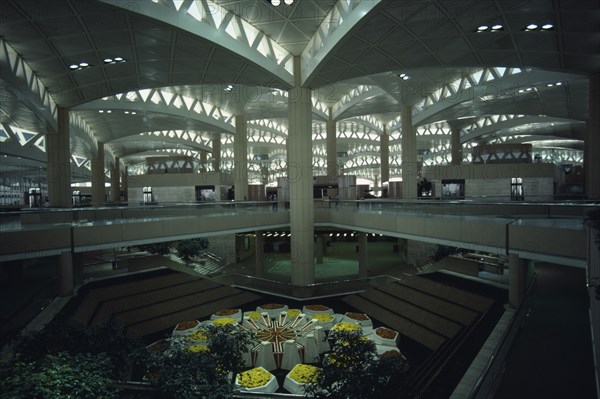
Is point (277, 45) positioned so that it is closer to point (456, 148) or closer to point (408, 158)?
point (408, 158)

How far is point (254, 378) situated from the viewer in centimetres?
1095

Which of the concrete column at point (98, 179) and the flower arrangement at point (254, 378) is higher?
the concrete column at point (98, 179)

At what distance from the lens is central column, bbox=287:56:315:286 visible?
784 inches

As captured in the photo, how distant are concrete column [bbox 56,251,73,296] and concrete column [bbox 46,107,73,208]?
8.37 m

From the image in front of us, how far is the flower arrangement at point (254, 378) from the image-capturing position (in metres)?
10.3

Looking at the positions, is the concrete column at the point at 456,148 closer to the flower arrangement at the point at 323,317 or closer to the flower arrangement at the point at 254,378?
the flower arrangement at the point at 323,317

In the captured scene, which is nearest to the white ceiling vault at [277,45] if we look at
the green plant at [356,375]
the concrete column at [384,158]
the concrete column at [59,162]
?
the concrete column at [59,162]

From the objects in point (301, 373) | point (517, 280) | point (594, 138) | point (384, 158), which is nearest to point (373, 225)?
point (517, 280)

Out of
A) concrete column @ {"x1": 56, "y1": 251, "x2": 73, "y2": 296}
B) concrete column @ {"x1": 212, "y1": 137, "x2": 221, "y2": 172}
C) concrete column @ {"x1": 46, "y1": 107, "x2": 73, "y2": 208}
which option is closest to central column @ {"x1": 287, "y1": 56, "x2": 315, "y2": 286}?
concrete column @ {"x1": 56, "y1": 251, "x2": 73, "y2": 296}

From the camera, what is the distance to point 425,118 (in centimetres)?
3095

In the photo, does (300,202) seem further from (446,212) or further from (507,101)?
(507,101)

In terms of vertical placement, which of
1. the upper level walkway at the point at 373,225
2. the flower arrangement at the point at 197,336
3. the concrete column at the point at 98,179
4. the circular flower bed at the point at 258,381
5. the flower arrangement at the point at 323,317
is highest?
the concrete column at the point at 98,179

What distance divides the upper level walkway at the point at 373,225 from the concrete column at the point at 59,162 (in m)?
8.05

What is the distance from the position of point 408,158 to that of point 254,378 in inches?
937
